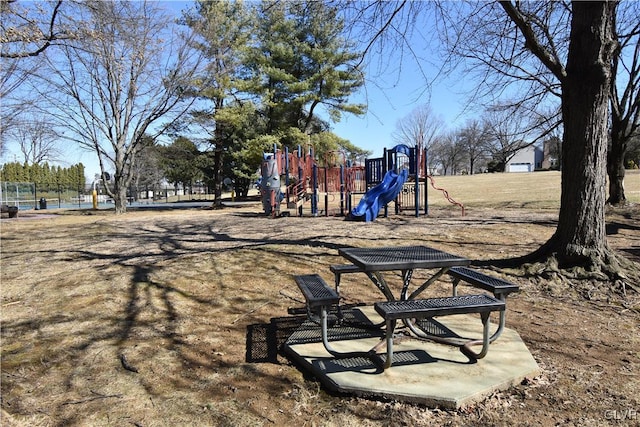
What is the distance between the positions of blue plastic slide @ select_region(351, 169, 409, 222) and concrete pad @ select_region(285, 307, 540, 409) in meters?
8.97

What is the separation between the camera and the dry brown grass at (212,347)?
2.52m

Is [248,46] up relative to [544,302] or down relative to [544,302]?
up

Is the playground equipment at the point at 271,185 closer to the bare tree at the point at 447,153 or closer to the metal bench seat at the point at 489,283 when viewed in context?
the metal bench seat at the point at 489,283

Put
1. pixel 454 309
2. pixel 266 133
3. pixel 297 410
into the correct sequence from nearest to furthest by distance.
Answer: pixel 297 410
pixel 454 309
pixel 266 133

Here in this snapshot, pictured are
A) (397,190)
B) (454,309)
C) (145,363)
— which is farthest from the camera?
(397,190)

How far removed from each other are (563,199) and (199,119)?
21837mm

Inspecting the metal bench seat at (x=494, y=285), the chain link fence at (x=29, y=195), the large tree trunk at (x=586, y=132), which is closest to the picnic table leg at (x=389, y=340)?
the metal bench seat at (x=494, y=285)

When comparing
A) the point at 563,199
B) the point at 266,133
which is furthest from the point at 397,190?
the point at 266,133

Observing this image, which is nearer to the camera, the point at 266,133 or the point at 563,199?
the point at 563,199

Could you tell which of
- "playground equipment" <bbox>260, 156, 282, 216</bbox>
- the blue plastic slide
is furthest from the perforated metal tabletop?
"playground equipment" <bbox>260, 156, 282, 216</bbox>

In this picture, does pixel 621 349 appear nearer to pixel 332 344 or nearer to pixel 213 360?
pixel 332 344

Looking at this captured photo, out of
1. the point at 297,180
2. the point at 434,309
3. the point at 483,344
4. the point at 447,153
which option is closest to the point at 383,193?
the point at 297,180

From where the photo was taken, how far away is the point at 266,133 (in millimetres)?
28828

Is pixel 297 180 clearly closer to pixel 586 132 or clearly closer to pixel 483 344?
pixel 586 132
